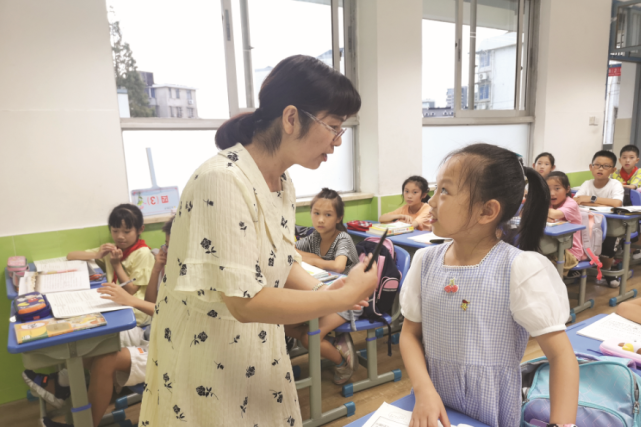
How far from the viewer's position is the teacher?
83 centimetres

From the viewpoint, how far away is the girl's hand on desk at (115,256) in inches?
100

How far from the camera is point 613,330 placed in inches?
55.2

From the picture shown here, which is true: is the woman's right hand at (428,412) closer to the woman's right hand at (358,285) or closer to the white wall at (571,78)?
the woman's right hand at (358,285)

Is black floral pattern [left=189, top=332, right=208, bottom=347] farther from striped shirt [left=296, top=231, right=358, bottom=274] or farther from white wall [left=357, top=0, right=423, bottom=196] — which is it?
white wall [left=357, top=0, right=423, bottom=196]

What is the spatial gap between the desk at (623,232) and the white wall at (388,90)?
181cm

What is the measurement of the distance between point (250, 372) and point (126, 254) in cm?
198

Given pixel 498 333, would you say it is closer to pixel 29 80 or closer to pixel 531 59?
pixel 29 80

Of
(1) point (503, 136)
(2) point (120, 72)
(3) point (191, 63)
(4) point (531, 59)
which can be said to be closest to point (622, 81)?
(4) point (531, 59)

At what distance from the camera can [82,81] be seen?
263cm

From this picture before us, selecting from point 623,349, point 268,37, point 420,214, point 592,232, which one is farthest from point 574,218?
point 268,37

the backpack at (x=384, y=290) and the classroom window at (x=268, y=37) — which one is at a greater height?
the classroom window at (x=268, y=37)

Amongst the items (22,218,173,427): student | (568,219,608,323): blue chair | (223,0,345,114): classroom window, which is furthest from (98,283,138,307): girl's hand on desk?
(568,219,608,323): blue chair

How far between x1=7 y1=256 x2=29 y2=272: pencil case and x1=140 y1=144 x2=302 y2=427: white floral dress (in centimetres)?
171

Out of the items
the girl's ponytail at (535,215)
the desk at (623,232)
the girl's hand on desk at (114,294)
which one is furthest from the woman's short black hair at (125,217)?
the desk at (623,232)
